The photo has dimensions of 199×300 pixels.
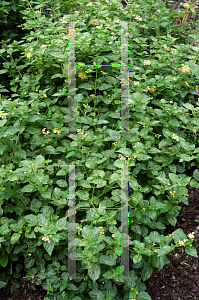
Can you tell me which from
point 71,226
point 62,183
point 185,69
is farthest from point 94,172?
point 185,69

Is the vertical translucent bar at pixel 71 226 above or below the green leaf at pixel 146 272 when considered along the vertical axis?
above

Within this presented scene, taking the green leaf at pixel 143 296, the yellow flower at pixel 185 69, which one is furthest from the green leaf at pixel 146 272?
the yellow flower at pixel 185 69

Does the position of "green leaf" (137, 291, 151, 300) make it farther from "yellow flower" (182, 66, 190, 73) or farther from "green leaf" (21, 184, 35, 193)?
"yellow flower" (182, 66, 190, 73)

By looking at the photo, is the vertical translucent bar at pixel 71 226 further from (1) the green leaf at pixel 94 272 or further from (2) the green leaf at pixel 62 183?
(1) the green leaf at pixel 94 272

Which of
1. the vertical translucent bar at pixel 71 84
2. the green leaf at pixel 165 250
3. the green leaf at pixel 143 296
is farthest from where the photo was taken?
the vertical translucent bar at pixel 71 84

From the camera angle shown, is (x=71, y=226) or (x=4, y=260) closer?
(x=71, y=226)

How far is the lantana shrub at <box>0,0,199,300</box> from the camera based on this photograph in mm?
1772

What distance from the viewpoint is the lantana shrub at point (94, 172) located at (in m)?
1.77

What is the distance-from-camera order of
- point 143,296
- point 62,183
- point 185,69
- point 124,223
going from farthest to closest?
1. point 185,69
2. point 62,183
3. point 124,223
4. point 143,296

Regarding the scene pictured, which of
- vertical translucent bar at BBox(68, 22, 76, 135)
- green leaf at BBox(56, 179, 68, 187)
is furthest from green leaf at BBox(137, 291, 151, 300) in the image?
vertical translucent bar at BBox(68, 22, 76, 135)

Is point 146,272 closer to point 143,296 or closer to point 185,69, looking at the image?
point 143,296

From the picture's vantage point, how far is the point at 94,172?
194cm

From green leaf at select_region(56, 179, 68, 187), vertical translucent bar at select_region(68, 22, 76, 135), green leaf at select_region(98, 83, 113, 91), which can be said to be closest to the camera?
green leaf at select_region(56, 179, 68, 187)

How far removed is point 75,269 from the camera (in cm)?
188
